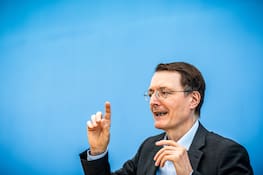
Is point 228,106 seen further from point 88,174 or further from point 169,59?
point 88,174

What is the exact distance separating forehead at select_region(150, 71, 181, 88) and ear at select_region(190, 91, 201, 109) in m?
0.08

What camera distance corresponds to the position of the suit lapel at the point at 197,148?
4.33 ft

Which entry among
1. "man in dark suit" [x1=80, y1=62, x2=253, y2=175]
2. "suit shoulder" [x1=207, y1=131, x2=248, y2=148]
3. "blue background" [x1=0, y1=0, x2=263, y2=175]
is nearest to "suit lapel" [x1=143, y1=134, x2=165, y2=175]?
"man in dark suit" [x1=80, y1=62, x2=253, y2=175]

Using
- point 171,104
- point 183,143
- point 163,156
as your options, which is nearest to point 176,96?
point 171,104

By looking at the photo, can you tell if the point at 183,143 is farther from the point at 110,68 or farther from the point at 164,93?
the point at 110,68

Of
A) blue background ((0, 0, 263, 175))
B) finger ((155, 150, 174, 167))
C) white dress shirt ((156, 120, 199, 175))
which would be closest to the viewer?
finger ((155, 150, 174, 167))

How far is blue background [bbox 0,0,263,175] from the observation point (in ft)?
6.06

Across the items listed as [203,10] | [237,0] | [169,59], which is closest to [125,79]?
[169,59]

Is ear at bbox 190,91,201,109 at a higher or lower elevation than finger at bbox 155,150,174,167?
higher

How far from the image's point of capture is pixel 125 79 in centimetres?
213

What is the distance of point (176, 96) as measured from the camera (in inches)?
57.4

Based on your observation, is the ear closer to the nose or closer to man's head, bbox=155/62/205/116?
man's head, bbox=155/62/205/116

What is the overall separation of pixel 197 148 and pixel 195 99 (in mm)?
227

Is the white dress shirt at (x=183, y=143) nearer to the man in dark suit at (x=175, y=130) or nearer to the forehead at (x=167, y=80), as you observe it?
the man in dark suit at (x=175, y=130)
